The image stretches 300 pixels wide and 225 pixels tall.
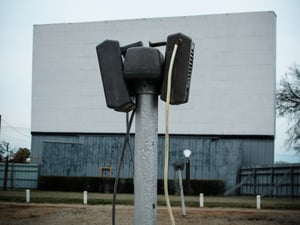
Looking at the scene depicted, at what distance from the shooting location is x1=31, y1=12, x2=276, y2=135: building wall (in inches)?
1319

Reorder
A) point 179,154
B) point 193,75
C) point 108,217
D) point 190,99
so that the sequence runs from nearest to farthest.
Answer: point 108,217 < point 179,154 < point 190,99 < point 193,75

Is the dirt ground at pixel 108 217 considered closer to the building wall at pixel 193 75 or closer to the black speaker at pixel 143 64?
the black speaker at pixel 143 64

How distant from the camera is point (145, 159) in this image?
2867 millimetres

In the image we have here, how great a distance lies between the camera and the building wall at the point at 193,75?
33500mm

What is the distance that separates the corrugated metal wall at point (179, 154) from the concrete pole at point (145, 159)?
27.8m

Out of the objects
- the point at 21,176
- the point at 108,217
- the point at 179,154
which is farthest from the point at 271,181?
the point at 108,217

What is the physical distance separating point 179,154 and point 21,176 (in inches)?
399

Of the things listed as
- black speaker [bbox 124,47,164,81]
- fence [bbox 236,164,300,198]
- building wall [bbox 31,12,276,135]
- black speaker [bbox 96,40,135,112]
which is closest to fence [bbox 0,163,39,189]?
building wall [bbox 31,12,276,135]

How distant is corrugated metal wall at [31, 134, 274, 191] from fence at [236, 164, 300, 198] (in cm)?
72

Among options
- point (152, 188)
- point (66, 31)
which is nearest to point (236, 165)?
point (66, 31)

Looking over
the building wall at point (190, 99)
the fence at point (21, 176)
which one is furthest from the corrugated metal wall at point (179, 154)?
the fence at point (21, 176)

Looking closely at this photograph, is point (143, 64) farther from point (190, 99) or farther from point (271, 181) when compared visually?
point (190, 99)

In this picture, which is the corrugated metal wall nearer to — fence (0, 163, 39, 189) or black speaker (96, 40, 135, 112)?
fence (0, 163, 39, 189)

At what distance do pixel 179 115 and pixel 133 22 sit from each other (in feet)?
25.0
